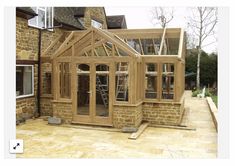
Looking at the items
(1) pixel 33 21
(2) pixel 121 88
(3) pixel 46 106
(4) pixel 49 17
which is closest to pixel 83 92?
(2) pixel 121 88

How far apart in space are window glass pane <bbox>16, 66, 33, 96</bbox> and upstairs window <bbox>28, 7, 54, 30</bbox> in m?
1.62

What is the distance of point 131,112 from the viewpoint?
8258 mm

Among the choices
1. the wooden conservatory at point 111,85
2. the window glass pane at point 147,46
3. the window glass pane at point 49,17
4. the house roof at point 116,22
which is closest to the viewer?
the wooden conservatory at point 111,85

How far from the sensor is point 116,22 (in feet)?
61.5

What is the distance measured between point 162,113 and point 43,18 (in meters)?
5.72

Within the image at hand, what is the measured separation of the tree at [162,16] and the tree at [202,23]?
6.09ft

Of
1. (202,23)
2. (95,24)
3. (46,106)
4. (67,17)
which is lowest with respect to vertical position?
(46,106)

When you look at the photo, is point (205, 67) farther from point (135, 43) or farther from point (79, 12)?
point (135, 43)

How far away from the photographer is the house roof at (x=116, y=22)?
60.6ft

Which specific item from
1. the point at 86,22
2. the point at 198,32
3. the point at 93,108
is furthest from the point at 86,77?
the point at 198,32

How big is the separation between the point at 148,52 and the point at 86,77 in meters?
2.85

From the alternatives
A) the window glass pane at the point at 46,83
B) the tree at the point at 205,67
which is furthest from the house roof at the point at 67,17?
the tree at the point at 205,67

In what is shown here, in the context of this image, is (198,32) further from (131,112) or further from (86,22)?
(131,112)

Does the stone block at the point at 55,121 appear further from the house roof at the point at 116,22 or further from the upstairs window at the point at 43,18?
the house roof at the point at 116,22
